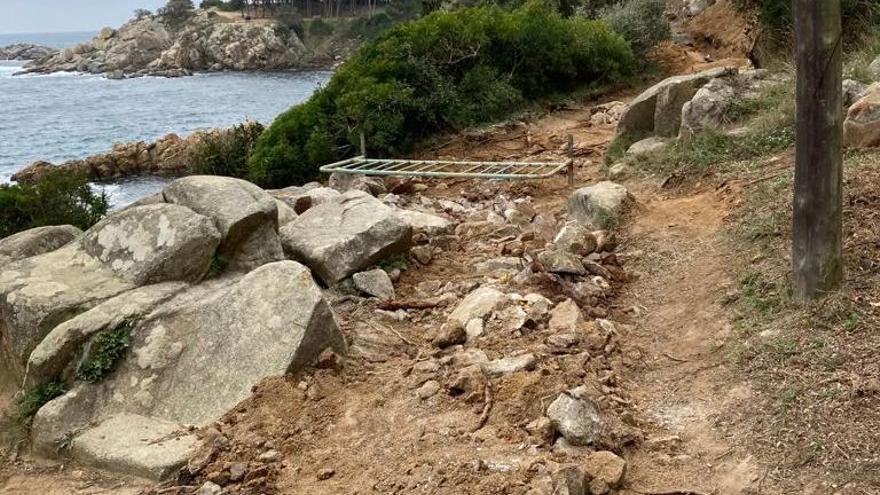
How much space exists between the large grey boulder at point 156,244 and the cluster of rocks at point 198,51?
66536 mm

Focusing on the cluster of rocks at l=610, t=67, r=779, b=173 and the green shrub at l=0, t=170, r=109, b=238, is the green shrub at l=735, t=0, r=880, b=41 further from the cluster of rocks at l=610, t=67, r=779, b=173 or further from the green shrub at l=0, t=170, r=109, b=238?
the green shrub at l=0, t=170, r=109, b=238

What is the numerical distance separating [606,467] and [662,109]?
22.6ft

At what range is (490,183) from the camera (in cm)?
1058

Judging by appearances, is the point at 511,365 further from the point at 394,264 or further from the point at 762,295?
the point at 394,264

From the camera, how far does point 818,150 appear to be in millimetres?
4457

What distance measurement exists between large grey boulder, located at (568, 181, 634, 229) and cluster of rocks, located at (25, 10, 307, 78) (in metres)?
66.4

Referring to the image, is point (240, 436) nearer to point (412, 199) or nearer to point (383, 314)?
point (383, 314)

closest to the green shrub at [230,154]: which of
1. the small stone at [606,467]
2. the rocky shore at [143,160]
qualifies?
the rocky shore at [143,160]

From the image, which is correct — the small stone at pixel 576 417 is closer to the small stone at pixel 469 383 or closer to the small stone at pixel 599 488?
the small stone at pixel 599 488

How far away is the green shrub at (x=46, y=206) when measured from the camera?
11039 mm

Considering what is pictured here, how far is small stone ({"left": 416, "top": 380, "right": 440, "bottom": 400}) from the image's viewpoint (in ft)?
15.5

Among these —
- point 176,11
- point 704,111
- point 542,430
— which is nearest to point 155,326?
point 542,430

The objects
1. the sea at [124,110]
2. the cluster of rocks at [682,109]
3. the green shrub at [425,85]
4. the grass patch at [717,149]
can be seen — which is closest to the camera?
the grass patch at [717,149]

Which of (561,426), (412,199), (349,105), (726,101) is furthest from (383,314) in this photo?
(349,105)
